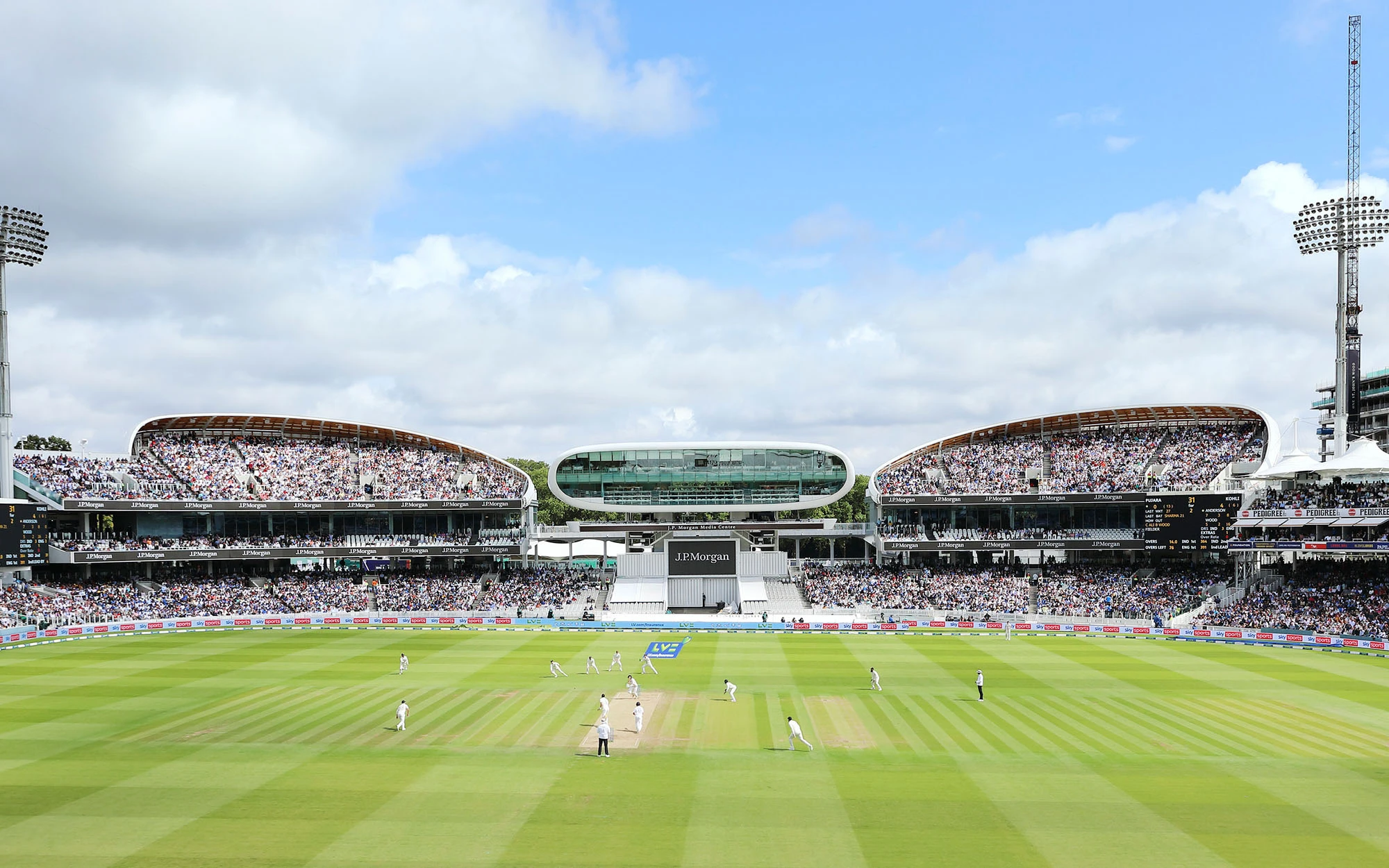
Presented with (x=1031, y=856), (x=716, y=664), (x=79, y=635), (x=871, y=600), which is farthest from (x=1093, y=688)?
(x=79, y=635)

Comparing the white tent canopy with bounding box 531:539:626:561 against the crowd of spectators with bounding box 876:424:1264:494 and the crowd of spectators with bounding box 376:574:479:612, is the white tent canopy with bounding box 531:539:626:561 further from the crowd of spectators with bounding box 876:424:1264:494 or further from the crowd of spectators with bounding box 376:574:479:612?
the crowd of spectators with bounding box 876:424:1264:494

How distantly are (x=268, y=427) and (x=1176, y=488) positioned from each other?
64012 millimetres

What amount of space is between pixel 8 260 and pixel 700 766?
168 feet

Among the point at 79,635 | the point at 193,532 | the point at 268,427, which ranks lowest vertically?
the point at 79,635

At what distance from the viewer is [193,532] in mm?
63062

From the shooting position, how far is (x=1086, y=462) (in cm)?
6706

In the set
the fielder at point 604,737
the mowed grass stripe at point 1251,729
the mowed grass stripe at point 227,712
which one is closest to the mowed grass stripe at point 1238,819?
the mowed grass stripe at point 1251,729

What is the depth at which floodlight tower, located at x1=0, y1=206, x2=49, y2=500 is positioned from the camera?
51.0 metres

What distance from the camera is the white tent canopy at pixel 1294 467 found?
163ft

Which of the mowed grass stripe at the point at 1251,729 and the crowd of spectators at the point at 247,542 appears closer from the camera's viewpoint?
the mowed grass stripe at the point at 1251,729

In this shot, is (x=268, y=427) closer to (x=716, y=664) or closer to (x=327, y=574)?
(x=327, y=574)

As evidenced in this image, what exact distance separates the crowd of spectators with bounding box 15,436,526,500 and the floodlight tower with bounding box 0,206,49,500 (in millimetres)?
3760

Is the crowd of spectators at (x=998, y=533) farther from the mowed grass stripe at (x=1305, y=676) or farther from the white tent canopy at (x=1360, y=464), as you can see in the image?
the mowed grass stripe at (x=1305, y=676)

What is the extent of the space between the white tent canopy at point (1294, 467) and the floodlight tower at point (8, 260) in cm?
6856
